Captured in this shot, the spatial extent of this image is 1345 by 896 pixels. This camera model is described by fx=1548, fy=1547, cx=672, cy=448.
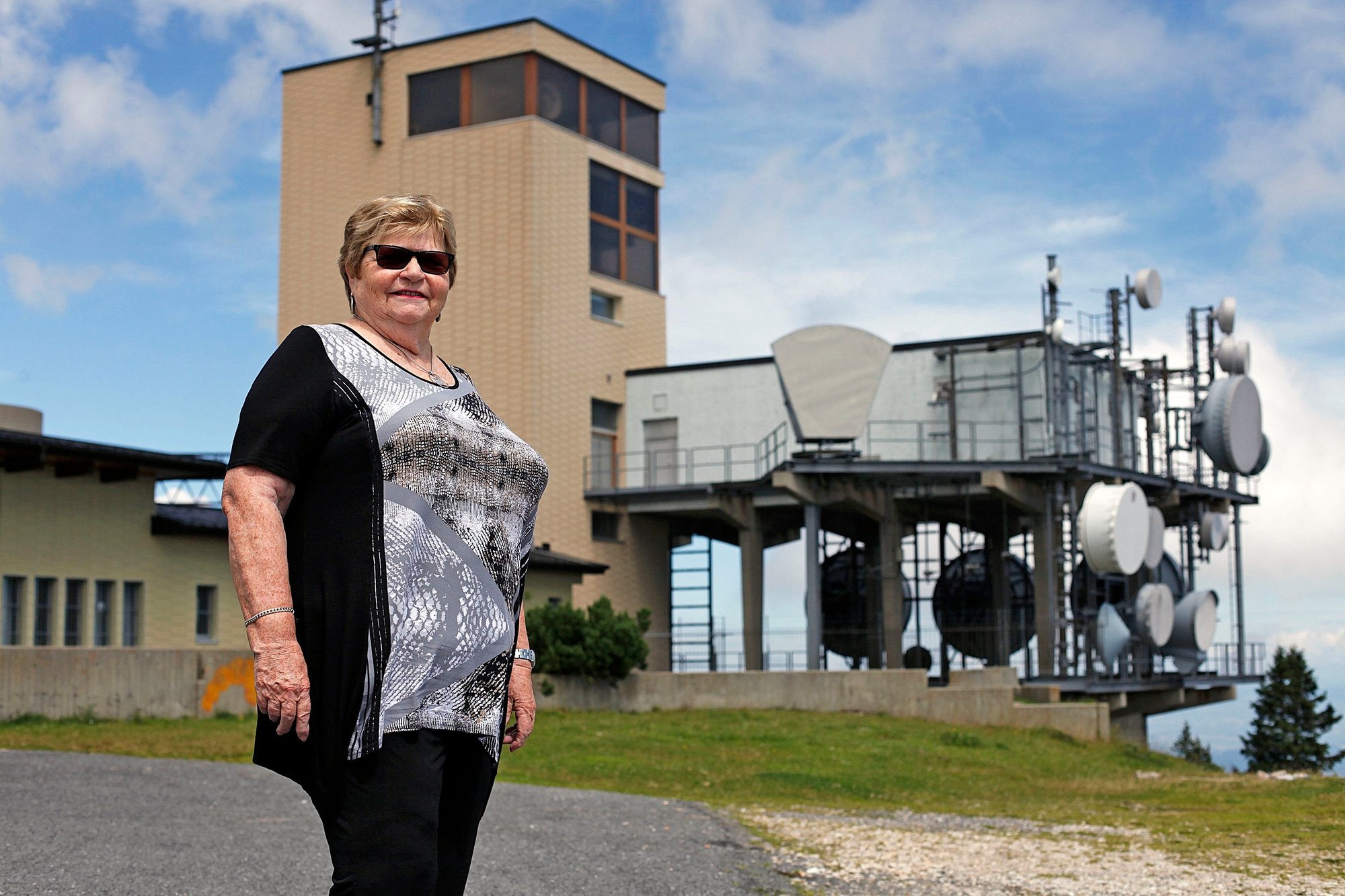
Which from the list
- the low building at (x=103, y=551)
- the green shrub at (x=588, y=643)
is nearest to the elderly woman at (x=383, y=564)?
the low building at (x=103, y=551)

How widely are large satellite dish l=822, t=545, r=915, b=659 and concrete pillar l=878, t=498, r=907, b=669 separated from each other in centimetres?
442

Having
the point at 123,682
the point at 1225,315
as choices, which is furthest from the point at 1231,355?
the point at 123,682

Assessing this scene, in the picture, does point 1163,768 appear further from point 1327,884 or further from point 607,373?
point 607,373

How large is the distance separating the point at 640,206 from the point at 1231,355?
1796cm

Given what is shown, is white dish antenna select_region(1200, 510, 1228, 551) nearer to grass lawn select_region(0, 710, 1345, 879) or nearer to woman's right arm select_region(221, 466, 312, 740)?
grass lawn select_region(0, 710, 1345, 879)

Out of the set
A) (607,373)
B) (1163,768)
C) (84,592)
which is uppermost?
(607,373)

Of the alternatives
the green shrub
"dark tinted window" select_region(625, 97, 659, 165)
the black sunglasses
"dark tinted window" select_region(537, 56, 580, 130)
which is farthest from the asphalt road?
"dark tinted window" select_region(625, 97, 659, 165)

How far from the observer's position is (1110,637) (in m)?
→ 36.9

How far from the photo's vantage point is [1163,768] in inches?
1003

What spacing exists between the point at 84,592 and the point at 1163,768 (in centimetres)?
1952

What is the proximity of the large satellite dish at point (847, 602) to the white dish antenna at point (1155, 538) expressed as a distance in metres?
7.68

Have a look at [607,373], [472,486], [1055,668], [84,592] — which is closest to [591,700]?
[84,592]

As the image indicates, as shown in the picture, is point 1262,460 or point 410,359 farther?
point 1262,460

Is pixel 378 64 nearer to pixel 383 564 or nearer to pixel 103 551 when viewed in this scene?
pixel 103 551
